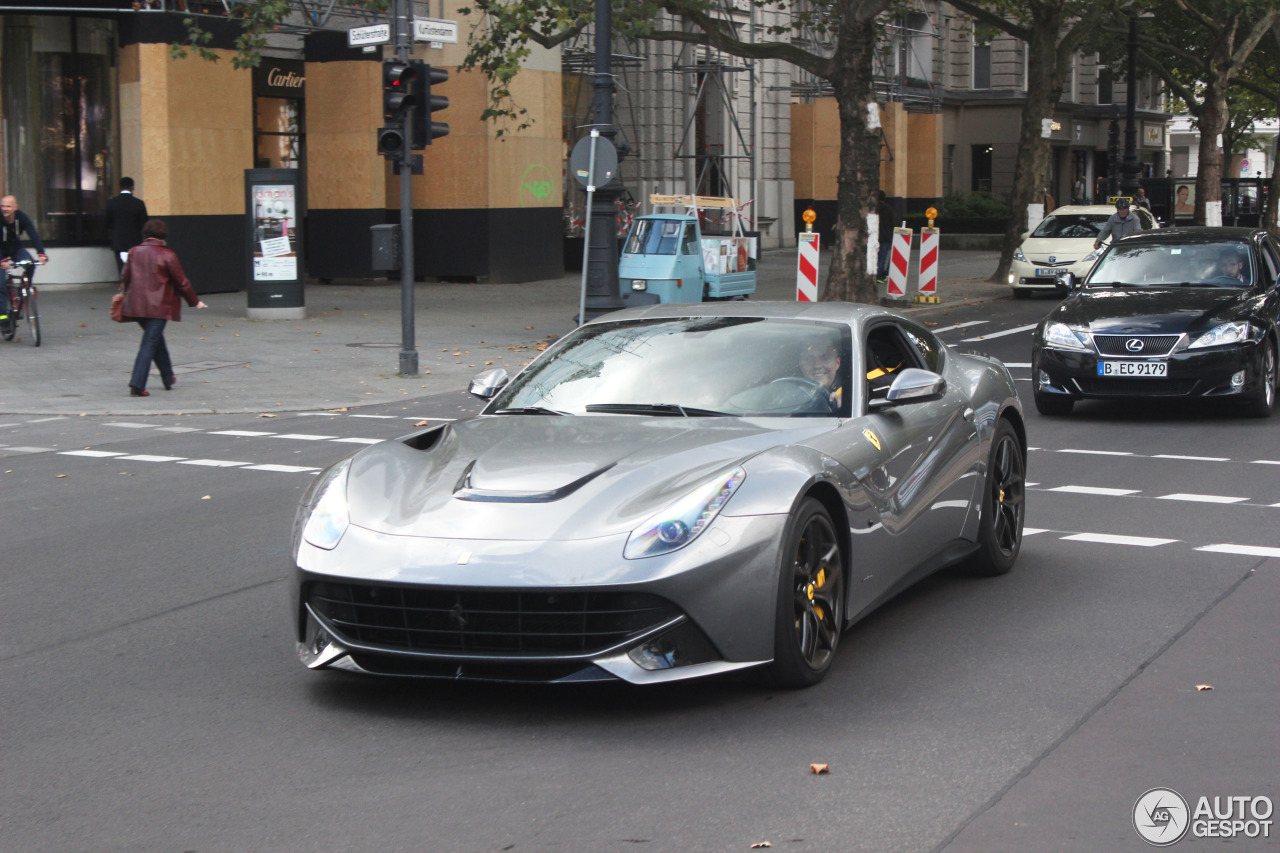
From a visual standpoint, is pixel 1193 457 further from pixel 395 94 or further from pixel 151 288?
pixel 151 288

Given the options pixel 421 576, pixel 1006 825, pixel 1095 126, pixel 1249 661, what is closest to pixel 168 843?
pixel 421 576

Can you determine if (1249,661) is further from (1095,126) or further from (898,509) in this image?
(1095,126)

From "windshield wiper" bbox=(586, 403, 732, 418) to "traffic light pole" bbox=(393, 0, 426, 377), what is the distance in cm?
1099

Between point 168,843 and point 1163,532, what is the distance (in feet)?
19.8

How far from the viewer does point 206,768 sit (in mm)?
4797

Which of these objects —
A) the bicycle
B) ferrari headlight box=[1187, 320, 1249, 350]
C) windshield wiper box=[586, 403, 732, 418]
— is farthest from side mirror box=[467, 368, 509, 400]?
the bicycle

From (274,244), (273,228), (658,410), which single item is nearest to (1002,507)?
(658,410)

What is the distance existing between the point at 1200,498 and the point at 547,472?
5642 mm

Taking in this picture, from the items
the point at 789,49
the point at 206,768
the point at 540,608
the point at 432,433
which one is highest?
the point at 789,49

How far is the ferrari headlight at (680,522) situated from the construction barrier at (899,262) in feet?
70.3

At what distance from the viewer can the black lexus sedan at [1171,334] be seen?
498 inches

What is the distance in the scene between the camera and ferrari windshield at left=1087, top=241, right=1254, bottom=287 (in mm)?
13836

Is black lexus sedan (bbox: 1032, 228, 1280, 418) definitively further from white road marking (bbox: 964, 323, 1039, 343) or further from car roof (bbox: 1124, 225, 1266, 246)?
white road marking (bbox: 964, 323, 1039, 343)

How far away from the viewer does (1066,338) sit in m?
13.0
